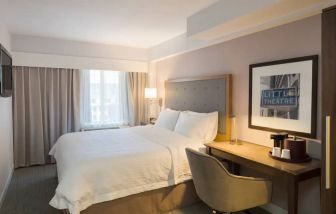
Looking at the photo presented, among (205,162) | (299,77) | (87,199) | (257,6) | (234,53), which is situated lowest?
(87,199)

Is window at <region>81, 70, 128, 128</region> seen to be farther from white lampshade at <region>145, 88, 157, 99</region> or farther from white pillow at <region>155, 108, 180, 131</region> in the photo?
white pillow at <region>155, 108, 180, 131</region>

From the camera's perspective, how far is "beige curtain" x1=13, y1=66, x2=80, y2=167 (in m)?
4.16

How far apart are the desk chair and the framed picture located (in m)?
0.70

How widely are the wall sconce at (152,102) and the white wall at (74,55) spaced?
0.64 meters

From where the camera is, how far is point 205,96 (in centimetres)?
356

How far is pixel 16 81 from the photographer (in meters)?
4.11

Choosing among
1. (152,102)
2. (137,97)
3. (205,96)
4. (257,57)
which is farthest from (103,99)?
(257,57)

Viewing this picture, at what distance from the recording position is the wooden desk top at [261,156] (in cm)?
190

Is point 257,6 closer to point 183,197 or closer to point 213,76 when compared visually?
point 213,76

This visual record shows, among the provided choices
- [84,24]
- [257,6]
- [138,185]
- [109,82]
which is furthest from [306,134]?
[109,82]

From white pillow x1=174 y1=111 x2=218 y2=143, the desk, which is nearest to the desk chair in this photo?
the desk

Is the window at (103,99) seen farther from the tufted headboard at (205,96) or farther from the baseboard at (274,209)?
the baseboard at (274,209)

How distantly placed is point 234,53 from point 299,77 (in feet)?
3.25

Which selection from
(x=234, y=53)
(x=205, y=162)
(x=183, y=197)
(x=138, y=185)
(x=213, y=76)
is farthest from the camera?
(x=213, y=76)
